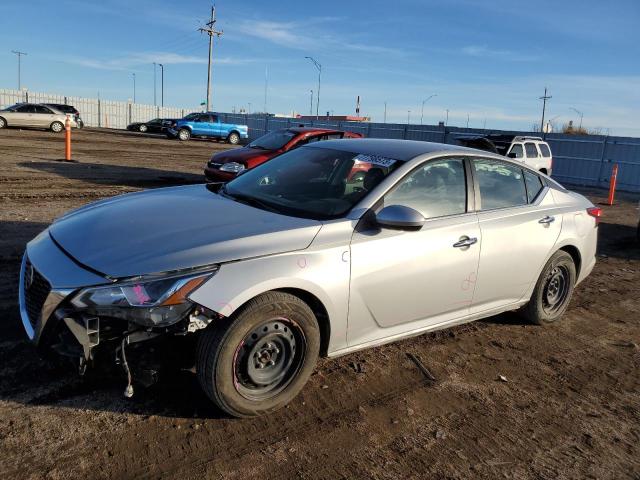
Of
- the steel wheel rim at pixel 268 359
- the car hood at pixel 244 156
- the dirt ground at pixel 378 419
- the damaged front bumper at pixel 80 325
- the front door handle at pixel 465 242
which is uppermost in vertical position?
the car hood at pixel 244 156

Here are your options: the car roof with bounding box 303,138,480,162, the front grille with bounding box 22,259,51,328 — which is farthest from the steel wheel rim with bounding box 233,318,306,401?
the car roof with bounding box 303,138,480,162

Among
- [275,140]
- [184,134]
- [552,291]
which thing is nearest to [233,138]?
[184,134]

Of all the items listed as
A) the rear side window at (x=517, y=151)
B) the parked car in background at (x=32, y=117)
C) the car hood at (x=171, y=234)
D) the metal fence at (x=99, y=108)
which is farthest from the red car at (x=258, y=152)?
the metal fence at (x=99, y=108)

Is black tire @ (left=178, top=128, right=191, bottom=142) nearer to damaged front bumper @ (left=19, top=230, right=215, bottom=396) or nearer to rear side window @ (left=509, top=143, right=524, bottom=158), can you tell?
rear side window @ (left=509, top=143, right=524, bottom=158)

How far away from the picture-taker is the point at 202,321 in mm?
3012

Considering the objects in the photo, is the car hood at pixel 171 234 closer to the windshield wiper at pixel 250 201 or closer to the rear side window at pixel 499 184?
the windshield wiper at pixel 250 201

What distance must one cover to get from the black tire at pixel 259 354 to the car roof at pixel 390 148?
5.27 feet

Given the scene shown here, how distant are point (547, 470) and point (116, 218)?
307 cm

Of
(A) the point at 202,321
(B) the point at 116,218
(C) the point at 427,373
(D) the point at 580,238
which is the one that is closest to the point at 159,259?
(A) the point at 202,321

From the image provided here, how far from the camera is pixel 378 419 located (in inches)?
137

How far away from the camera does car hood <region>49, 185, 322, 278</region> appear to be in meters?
3.04

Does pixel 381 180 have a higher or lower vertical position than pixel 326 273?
higher

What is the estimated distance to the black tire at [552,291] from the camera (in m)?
5.12

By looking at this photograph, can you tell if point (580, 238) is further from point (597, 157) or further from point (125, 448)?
point (597, 157)
